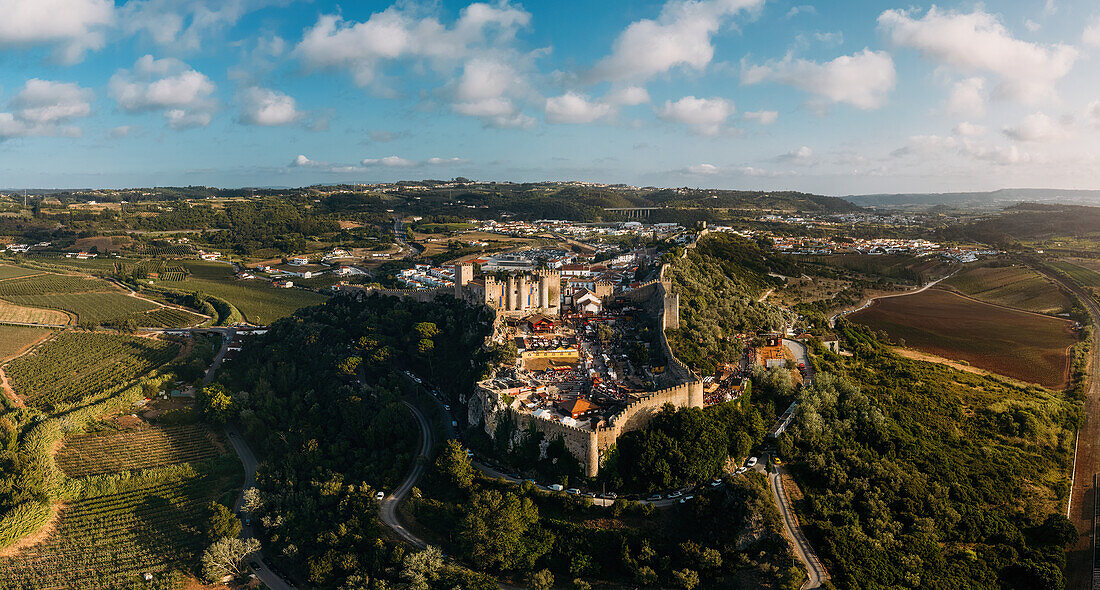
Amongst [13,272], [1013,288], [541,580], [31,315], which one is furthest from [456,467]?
[13,272]

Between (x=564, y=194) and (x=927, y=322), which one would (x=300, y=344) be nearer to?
(x=927, y=322)

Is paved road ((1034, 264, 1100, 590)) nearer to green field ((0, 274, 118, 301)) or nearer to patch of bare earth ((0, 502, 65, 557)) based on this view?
patch of bare earth ((0, 502, 65, 557))

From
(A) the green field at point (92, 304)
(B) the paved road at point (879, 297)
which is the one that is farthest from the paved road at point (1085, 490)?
(A) the green field at point (92, 304)

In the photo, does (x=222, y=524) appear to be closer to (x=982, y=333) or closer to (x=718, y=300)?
(x=718, y=300)

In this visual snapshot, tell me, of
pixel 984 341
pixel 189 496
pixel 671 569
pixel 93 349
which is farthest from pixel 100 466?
pixel 984 341

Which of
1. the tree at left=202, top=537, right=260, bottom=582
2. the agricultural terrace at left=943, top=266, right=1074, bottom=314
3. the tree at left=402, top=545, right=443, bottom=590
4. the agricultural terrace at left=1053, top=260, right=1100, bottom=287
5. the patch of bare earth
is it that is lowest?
the patch of bare earth

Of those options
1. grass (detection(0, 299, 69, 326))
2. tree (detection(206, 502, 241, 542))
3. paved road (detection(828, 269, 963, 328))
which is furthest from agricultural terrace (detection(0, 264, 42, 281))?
paved road (detection(828, 269, 963, 328))

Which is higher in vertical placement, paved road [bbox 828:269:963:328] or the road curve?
paved road [bbox 828:269:963:328]
